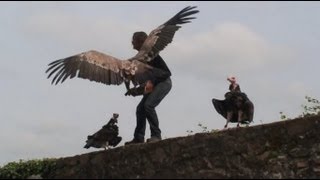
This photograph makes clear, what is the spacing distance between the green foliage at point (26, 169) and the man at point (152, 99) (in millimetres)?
1159

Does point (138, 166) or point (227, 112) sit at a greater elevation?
point (227, 112)

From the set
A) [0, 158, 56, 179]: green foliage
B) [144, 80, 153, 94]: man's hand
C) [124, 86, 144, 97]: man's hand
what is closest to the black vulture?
[144, 80, 153, 94]: man's hand

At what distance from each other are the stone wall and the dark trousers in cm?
81

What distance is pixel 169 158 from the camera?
6941mm

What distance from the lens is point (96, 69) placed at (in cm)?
757

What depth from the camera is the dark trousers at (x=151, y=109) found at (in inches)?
309

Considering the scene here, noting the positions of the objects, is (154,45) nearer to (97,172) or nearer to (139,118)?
(139,118)

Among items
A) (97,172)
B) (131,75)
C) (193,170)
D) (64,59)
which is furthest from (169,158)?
(64,59)

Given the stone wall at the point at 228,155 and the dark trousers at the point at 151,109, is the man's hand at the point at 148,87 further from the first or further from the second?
the stone wall at the point at 228,155

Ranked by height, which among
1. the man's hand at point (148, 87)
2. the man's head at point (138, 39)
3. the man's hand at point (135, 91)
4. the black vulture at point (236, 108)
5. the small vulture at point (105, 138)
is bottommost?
the small vulture at point (105, 138)

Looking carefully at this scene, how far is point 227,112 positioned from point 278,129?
3.79 feet

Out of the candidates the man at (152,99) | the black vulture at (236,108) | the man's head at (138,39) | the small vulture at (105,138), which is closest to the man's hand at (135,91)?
the man at (152,99)

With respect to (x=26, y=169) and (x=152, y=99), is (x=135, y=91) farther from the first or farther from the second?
(x=26, y=169)

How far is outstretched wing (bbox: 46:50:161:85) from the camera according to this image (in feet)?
24.8
